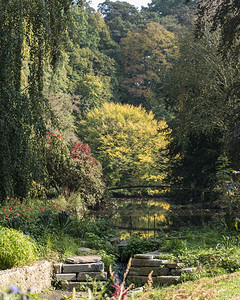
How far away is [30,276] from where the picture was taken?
195 inches

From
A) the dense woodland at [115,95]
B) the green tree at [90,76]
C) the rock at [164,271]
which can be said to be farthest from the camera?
the green tree at [90,76]

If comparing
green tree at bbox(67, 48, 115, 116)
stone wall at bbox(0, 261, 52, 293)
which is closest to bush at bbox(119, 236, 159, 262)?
stone wall at bbox(0, 261, 52, 293)

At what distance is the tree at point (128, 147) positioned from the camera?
23875 mm

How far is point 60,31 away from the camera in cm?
762

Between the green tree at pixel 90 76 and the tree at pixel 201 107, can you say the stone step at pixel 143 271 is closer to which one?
the tree at pixel 201 107

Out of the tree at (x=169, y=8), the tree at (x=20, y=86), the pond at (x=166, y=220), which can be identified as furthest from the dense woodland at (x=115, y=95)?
the pond at (x=166, y=220)

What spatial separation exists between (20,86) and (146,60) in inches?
1210

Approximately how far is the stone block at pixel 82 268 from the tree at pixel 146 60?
29.9 metres

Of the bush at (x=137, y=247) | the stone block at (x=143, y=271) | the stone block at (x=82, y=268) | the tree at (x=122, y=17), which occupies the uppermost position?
the tree at (x=122, y=17)

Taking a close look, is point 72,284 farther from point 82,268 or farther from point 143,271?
point 143,271

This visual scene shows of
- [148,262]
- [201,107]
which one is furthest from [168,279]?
[201,107]

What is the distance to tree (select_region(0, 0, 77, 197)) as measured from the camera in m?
6.77

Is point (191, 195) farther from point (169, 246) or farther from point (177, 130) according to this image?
point (169, 246)

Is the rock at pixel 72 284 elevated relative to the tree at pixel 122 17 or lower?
lower
